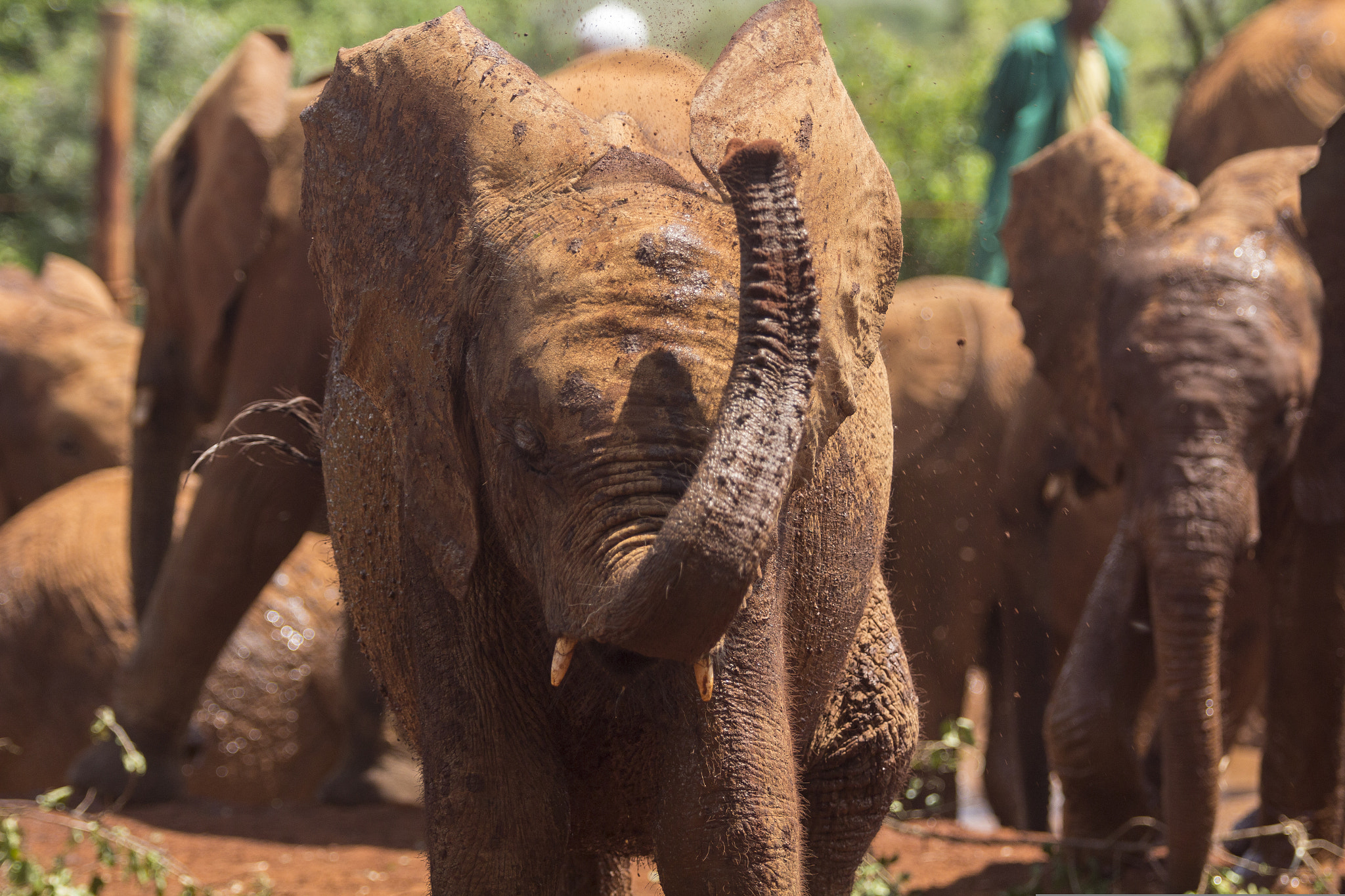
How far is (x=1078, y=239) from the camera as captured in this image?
17.1ft

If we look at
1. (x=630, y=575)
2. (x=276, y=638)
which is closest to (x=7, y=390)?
(x=276, y=638)

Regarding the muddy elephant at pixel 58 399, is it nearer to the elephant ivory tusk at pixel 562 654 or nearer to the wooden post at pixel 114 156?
the wooden post at pixel 114 156

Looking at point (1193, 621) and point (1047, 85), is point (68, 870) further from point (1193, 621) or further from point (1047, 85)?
point (1047, 85)

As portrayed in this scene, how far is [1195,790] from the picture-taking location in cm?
389

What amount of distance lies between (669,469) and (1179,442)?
2.39 m

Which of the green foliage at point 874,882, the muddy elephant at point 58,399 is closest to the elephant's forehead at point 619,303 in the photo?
the green foliage at point 874,882

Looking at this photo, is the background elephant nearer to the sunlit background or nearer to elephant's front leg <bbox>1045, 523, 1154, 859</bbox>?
elephant's front leg <bbox>1045, 523, 1154, 859</bbox>

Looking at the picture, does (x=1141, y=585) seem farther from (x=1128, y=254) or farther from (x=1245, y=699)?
(x=1245, y=699)

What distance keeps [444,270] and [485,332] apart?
140 millimetres

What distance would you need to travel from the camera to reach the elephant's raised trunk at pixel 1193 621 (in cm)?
390

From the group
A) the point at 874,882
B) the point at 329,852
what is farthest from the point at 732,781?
the point at 329,852

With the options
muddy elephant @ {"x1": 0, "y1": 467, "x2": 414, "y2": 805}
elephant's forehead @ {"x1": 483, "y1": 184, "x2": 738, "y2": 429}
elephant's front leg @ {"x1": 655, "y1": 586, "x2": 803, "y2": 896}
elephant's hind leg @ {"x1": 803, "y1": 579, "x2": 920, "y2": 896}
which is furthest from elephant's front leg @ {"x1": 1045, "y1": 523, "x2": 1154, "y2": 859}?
muddy elephant @ {"x1": 0, "y1": 467, "x2": 414, "y2": 805}

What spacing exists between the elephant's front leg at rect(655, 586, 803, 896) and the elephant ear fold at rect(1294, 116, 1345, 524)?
2576 millimetres

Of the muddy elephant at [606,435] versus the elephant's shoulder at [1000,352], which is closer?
the muddy elephant at [606,435]
